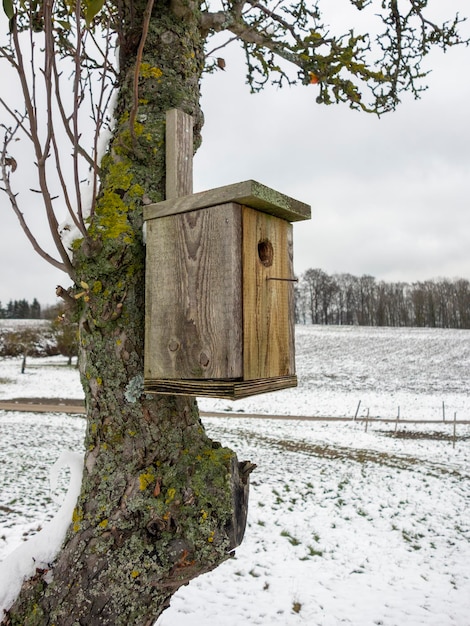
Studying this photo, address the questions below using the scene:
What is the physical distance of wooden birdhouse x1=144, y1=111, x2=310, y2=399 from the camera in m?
1.55

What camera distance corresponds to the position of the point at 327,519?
631 centimetres

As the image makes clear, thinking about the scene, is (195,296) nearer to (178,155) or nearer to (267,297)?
(267,297)

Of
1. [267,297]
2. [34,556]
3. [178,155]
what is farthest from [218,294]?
[34,556]

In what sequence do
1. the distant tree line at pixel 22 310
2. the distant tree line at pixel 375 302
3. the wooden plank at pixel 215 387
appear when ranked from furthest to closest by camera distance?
the distant tree line at pixel 22 310
the distant tree line at pixel 375 302
the wooden plank at pixel 215 387

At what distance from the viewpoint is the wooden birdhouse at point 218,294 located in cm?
155

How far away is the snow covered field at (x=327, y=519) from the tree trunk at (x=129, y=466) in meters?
2.56

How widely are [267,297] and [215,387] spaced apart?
1.37 ft

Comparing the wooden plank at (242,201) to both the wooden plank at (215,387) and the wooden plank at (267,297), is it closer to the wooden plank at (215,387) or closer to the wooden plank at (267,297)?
the wooden plank at (267,297)

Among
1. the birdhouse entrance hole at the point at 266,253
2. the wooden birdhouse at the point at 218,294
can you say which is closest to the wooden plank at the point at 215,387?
the wooden birdhouse at the point at 218,294

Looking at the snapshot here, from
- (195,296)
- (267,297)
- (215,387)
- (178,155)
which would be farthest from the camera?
(178,155)

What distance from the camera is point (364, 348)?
31.9 metres

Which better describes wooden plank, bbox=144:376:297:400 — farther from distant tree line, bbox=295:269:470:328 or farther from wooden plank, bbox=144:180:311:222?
distant tree line, bbox=295:269:470:328

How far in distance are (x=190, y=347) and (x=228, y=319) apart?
0.18 m

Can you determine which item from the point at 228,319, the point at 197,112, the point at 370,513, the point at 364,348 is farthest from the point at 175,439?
the point at 364,348
